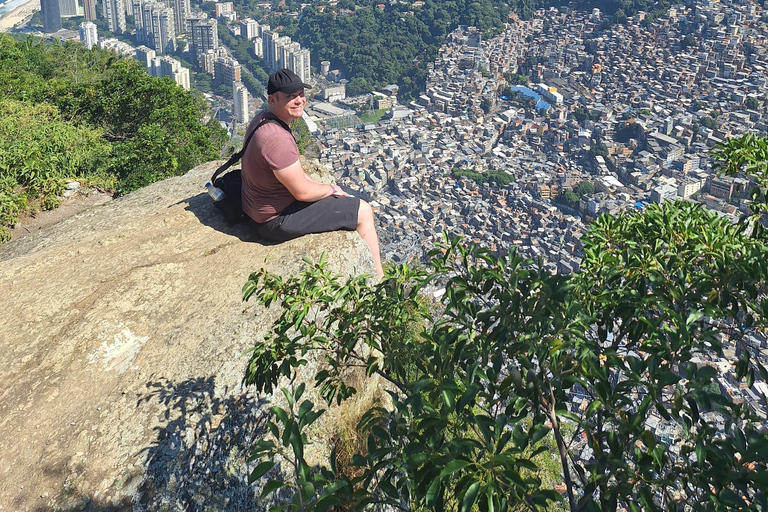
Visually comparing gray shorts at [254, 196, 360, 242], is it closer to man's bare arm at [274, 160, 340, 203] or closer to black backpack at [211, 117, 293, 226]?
man's bare arm at [274, 160, 340, 203]

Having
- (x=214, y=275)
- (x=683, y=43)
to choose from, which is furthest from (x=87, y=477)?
(x=683, y=43)

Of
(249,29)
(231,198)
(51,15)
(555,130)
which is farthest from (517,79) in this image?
(51,15)

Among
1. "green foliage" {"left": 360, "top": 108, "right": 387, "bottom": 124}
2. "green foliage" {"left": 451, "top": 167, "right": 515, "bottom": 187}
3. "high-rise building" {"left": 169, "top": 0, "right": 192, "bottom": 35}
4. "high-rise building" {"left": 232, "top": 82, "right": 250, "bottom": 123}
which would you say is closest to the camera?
"green foliage" {"left": 451, "top": 167, "right": 515, "bottom": 187}

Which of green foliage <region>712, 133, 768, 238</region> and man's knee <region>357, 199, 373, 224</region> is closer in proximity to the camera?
green foliage <region>712, 133, 768, 238</region>

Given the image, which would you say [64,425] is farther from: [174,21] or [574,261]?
[174,21]

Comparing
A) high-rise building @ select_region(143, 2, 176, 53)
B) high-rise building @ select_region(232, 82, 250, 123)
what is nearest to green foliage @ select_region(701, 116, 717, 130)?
high-rise building @ select_region(232, 82, 250, 123)

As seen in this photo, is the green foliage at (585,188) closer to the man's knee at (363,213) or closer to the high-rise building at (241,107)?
the high-rise building at (241,107)
